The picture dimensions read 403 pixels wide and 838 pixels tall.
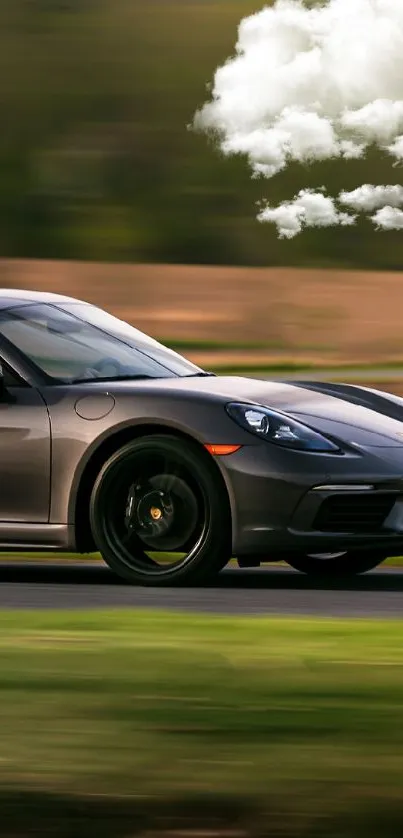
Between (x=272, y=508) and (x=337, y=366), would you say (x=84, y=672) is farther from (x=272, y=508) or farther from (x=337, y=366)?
(x=337, y=366)

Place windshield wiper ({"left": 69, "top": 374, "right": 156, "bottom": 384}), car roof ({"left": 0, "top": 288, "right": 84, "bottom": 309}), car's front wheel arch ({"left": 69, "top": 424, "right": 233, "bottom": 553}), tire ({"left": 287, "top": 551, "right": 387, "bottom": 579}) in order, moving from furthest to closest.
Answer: tire ({"left": 287, "top": 551, "right": 387, "bottom": 579}) → car roof ({"left": 0, "top": 288, "right": 84, "bottom": 309}) → windshield wiper ({"left": 69, "top": 374, "right": 156, "bottom": 384}) → car's front wheel arch ({"left": 69, "top": 424, "right": 233, "bottom": 553})

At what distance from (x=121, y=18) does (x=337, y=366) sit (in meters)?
49.9

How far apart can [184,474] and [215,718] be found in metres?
3.79

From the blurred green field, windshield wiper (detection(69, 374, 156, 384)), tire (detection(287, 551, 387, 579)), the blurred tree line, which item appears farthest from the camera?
the blurred tree line

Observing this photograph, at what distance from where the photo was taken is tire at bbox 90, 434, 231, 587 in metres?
8.14

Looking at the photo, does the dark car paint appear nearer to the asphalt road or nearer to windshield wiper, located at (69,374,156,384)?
windshield wiper, located at (69,374,156,384)

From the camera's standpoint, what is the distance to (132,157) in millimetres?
78688

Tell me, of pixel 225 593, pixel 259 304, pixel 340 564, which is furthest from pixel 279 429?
pixel 259 304

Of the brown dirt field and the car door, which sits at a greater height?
the brown dirt field

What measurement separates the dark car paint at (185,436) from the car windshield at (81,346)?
0.16 metres

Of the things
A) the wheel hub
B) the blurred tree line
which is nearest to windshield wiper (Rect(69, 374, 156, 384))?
the wheel hub

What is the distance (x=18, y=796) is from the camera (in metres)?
3.79

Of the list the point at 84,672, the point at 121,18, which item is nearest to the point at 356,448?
the point at 84,672

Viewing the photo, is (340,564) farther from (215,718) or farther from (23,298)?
(215,718)
